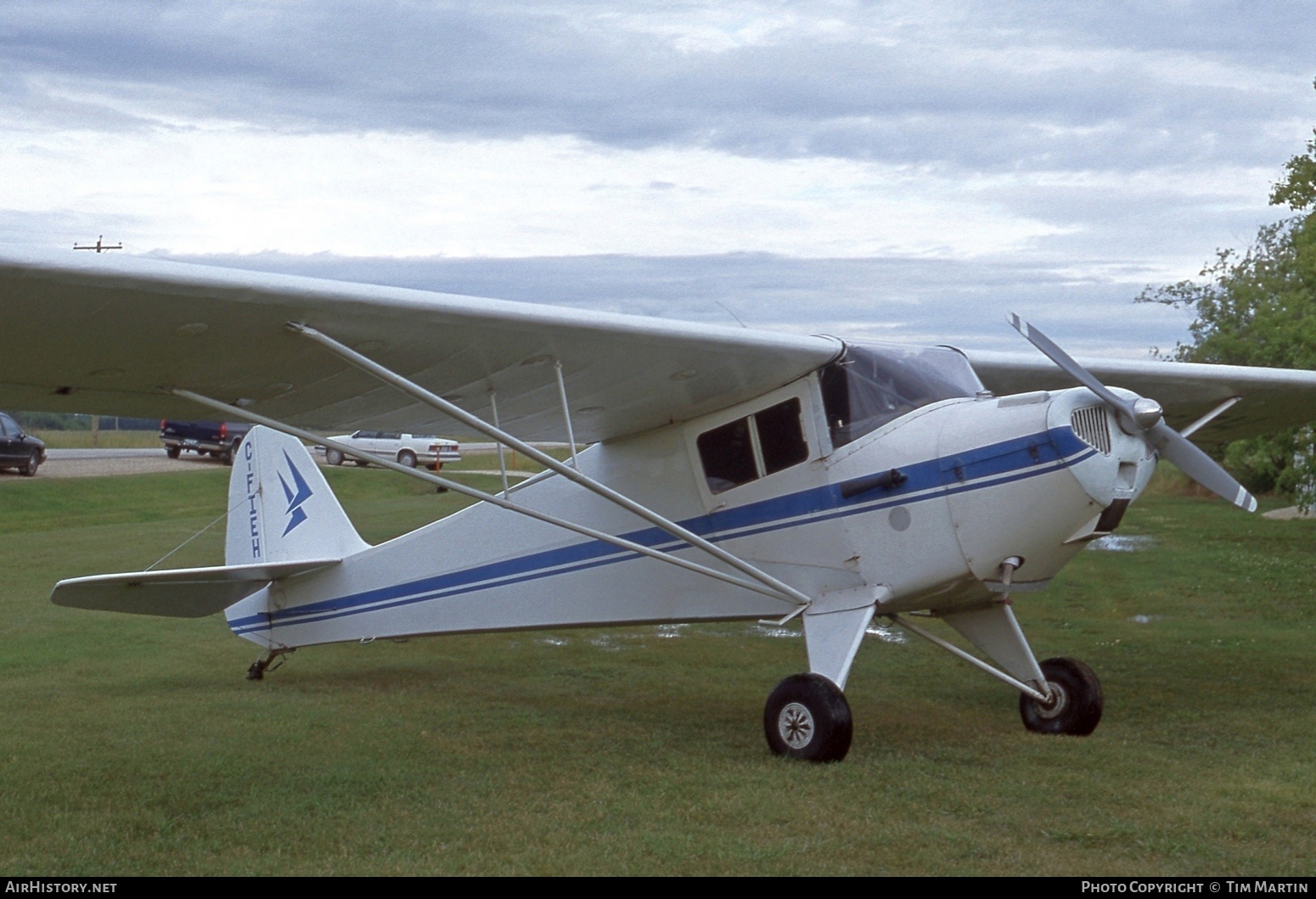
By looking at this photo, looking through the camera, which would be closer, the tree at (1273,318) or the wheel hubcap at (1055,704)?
the wheel hubcap at (1055,704)

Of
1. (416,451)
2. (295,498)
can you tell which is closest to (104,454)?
(416,451)

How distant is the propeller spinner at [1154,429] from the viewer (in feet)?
20.7

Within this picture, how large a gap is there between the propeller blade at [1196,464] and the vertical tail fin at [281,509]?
6.23 m

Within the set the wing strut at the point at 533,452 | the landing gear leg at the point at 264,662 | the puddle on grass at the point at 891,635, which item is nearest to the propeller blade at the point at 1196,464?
the wing strut at the point at 533,452

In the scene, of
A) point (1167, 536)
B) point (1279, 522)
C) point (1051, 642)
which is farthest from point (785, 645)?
point (1279, 522)

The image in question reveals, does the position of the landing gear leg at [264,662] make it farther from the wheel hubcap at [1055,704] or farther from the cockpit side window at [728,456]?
the wheel hubcap at [1055,704]

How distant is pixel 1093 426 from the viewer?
6.39m

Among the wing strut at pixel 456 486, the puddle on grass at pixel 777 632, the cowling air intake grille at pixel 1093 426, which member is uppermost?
the cowling air intake grille at pixel 1093 426

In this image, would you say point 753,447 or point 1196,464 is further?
point 753,447

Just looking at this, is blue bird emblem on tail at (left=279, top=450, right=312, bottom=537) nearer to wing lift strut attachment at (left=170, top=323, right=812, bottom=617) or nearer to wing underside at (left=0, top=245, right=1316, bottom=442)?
wing underside at (left=0, top=245, right=1316, bottom=442)

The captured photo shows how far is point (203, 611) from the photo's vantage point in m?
9.53

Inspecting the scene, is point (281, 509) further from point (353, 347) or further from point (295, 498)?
point (353, 347)

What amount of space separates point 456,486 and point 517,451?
420mm

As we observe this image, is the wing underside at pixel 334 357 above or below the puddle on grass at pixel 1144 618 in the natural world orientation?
above
